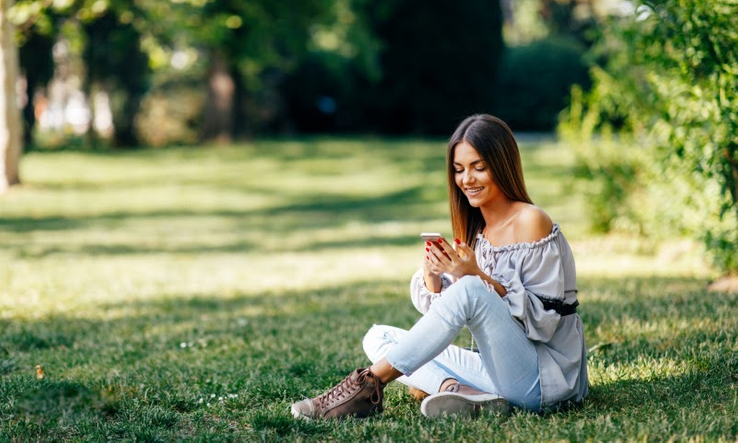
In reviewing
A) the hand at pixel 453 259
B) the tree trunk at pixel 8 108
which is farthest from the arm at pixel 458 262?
the tree trunk at pixel 8 108

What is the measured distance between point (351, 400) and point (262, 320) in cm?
330

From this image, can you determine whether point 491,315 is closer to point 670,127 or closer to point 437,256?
point 437,256

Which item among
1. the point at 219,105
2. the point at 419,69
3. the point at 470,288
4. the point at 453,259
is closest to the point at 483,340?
the point at 470,288

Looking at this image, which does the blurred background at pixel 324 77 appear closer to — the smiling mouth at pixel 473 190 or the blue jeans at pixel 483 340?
the smiling mouth at pixel 473 190

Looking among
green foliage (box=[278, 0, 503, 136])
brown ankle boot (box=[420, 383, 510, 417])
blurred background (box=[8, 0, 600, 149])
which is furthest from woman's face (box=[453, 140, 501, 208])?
green foliage (box=[278, 0, 503, 136])

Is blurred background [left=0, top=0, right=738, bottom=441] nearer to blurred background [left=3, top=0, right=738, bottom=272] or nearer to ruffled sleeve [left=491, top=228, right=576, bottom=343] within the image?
blurred background [left=3, top=0, right=738, bottom=272]

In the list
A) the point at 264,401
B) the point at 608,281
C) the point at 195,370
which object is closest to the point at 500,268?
the point at 264,401

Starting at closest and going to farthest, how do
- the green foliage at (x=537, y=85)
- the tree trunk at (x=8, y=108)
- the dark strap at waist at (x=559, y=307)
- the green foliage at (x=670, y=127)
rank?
1. the dark strap at waist at (x=559, y=307)
2. the green foliage at (x=670, y=127)
3. the tree trunk at (x=8, y=108)
4. the green foliage at (x=537, y=85)

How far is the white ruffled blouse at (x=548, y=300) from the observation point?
12.2 feet

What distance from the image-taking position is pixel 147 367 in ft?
17.3

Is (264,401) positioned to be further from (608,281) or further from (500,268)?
(608,281)

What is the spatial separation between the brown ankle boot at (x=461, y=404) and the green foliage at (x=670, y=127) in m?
3.03

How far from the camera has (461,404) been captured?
12.5ft

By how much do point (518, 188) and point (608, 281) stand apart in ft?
14.8
